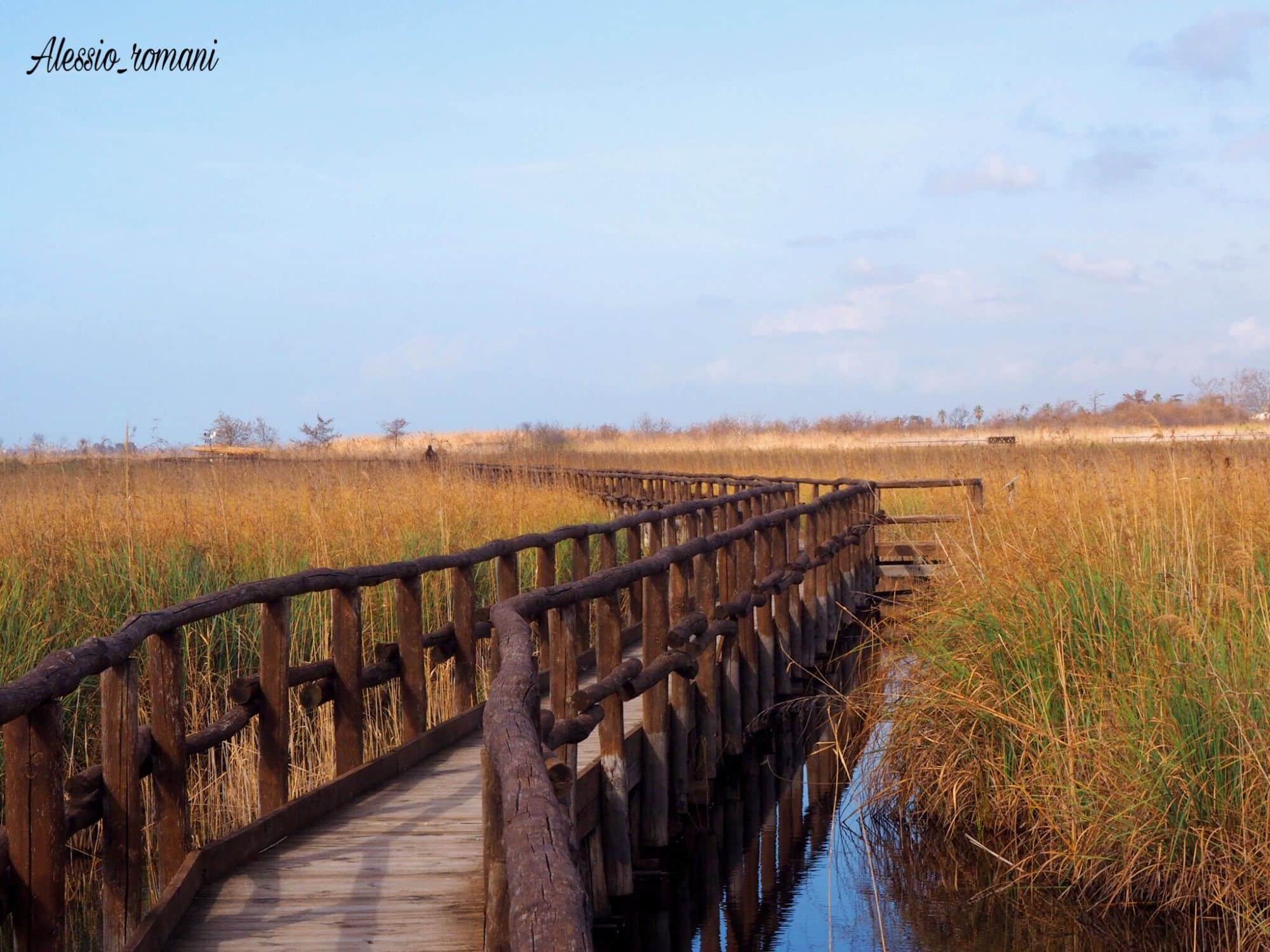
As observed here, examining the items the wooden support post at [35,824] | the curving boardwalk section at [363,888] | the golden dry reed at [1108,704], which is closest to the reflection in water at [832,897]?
the golden dry reed at [1108,704]

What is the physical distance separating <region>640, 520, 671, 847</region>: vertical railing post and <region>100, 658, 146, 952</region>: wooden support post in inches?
131

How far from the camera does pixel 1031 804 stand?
21.8 ft

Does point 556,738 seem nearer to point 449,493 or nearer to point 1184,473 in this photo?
point 1184,473

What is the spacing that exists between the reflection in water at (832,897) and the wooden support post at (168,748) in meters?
2.04

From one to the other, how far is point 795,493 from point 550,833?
Answer: 1583cm

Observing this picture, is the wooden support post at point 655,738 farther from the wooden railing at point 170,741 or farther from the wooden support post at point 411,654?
the wooden support post at point 411,654

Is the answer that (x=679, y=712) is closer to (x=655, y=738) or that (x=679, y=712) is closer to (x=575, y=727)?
(x=655, y=738)

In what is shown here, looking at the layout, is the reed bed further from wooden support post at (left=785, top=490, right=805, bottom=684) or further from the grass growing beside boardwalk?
the grass growing beside boardwalk

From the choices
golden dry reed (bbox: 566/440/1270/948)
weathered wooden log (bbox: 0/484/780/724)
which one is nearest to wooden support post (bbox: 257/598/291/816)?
weathered wooden log (bbox: 0/484/780/724)

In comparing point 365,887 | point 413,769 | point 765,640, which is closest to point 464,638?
point 413,769

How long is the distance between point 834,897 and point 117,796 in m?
4.08

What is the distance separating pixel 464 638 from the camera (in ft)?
25.6

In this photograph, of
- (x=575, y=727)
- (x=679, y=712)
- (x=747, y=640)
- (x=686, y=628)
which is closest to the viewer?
(x=575, y=727)

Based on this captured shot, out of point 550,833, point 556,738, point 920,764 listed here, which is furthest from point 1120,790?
point 550,833
